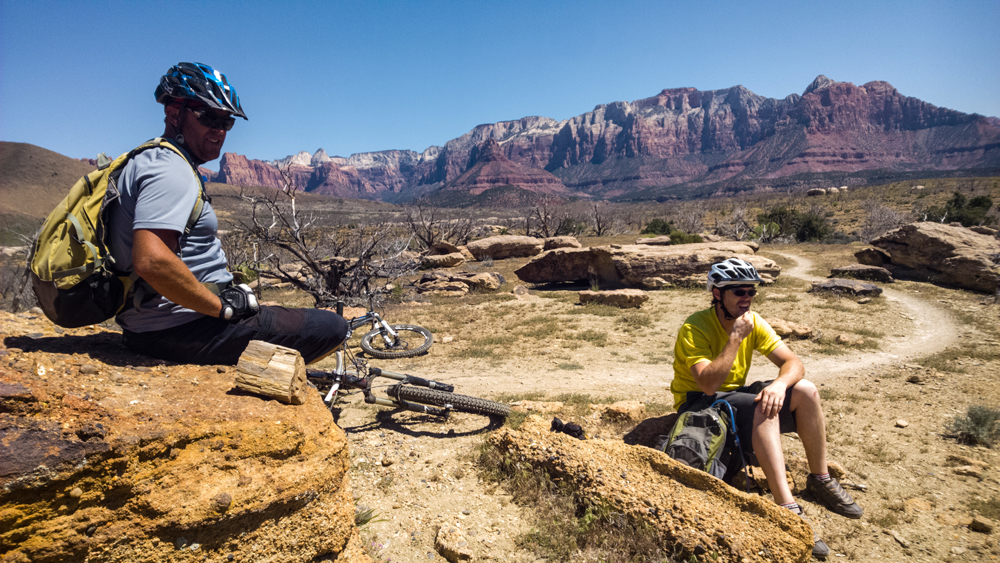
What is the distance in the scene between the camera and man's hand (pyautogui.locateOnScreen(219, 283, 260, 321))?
212cm

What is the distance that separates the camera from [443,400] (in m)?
4.41

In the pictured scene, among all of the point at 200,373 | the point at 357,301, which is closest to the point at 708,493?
the point at 200,373

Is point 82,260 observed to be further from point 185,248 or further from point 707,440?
point 707,440

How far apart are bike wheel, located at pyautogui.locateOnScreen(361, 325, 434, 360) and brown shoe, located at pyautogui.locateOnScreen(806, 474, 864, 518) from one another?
606 cm

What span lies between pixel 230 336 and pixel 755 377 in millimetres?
6859

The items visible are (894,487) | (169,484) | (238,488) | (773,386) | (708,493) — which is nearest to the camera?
(169,484)

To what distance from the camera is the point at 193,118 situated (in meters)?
2.18

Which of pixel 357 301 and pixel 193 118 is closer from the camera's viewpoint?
pixel 193 118

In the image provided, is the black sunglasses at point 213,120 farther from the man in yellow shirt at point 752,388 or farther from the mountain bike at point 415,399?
the man in yellow shirt at point 752,388

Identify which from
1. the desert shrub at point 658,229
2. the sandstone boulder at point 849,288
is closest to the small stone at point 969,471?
the sandstone boulder at point 849,288

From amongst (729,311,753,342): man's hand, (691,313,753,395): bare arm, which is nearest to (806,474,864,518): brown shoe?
(691,313,753,395): bare arm

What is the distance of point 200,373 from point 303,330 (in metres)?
0.55

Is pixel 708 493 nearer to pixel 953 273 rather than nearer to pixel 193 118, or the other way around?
pixel 193 118

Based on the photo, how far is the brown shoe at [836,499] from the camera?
122 inches
